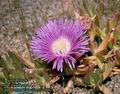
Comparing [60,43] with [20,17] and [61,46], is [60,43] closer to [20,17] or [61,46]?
[61,46]

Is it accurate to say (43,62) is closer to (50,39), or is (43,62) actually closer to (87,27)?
(50,39)

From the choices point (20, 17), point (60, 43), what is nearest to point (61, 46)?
point (60, 43)

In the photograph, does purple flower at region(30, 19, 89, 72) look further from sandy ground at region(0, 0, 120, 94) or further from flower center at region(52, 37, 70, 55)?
sandy ground at region(0, 0, 120, 94)

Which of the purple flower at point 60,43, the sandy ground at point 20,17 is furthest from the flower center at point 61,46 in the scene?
the sandy ground at point 20,17

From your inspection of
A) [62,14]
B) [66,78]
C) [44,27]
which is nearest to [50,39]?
[44,27]

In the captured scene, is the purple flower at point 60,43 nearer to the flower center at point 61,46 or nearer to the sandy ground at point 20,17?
→ the flower center at point 61,46

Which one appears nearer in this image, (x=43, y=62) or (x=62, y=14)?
(x=43, y=62)

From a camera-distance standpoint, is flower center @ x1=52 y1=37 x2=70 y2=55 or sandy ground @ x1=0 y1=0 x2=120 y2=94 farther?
sandy ground @ x1=0 y1=0 x2=120 y2=94

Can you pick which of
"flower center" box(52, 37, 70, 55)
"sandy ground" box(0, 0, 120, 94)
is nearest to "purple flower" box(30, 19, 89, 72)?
"flower center" box(52, 37, 70, 55)
